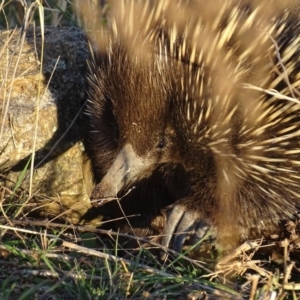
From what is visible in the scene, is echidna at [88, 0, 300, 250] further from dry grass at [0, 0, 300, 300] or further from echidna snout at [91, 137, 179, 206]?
dry grass at [0, 0, 300, 300]

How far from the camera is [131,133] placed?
2.62 metres

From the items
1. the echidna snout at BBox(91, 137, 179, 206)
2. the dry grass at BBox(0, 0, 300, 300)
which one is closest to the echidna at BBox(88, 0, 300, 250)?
the echidna snout at BBox(91, 137, 179, 206)

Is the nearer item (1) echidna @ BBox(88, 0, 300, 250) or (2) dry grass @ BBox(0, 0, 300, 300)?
(2) dry grass @ BBox(0, 0, 300, 300)

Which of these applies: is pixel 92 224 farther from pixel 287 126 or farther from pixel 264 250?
pixel 287 126

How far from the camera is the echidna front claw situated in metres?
2.85

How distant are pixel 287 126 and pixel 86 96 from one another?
35.8 inches

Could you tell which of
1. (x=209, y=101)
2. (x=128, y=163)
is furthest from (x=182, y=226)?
(x=209, y=101)

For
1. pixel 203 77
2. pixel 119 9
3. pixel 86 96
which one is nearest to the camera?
pixel 203 77

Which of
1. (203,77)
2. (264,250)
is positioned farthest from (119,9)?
(264,250)

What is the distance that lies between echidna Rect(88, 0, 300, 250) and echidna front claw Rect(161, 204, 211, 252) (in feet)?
0.13

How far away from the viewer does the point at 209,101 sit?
2.56 m

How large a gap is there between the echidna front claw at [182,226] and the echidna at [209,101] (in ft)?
0.13

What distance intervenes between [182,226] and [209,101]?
560 millimetres

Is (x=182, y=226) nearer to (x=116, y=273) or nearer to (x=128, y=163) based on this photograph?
(x=128, y=163)
